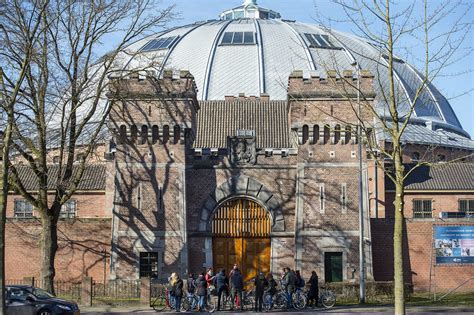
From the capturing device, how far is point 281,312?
34.2 metres

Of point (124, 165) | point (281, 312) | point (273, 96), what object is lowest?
point (281, 312)

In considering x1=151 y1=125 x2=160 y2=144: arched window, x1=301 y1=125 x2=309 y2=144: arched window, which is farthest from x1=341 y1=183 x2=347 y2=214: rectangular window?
x1=151 y1=125 x2=160 y2=144: arched window

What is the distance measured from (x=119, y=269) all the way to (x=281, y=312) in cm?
1078

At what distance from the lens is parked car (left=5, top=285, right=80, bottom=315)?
29.1m

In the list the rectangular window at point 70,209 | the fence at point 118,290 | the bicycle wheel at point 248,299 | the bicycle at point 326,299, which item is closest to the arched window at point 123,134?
the fence at point 118,290

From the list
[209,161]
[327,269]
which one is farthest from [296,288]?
[209,161]

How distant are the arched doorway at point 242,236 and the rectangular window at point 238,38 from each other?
1194 inches

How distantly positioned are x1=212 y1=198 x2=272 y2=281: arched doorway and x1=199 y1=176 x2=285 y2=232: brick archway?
0.31 m

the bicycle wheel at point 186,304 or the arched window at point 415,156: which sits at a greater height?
the arched window at point 415,156

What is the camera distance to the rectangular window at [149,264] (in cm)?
4169

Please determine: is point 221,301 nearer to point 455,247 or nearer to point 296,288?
point 296,288

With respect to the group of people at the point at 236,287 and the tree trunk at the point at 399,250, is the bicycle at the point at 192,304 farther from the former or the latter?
the tree trunk at the point at 399,250

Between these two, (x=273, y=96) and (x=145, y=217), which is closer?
(x=145, y=217)

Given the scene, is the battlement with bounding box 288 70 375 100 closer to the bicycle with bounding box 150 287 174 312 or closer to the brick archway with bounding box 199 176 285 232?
the brick archway with bounding box 199 176 285 232
